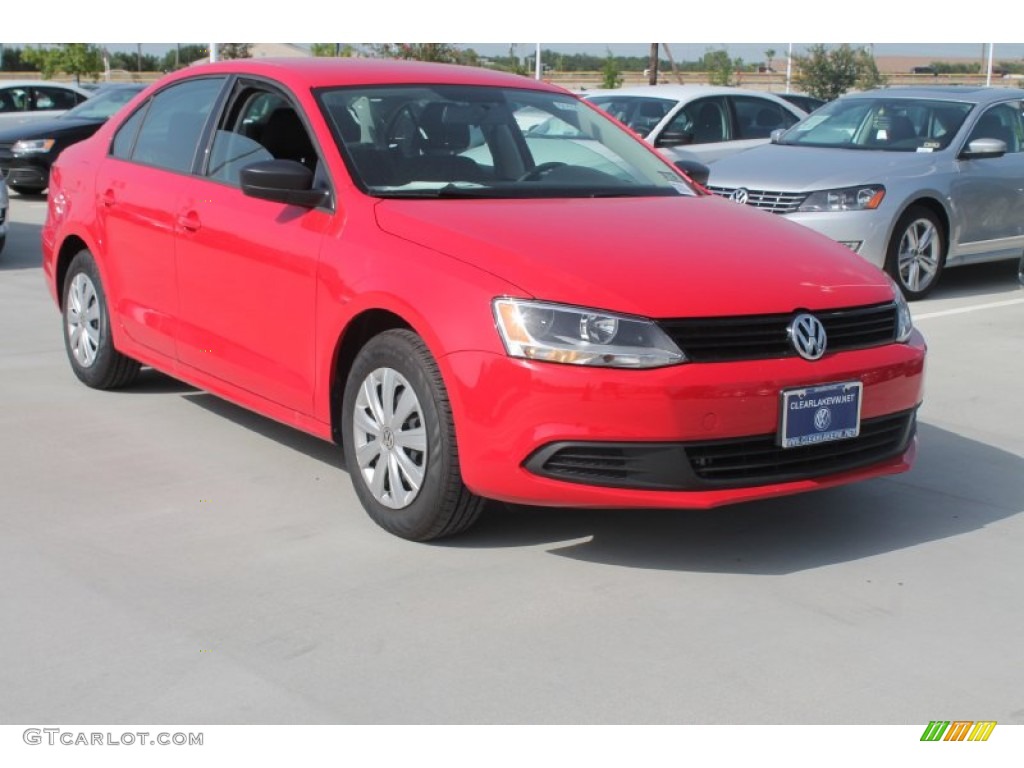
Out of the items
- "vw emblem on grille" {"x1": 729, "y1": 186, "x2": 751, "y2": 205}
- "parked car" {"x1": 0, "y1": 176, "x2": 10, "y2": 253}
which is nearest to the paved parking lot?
"vw emblem on grille" {"x1": 729, "y1": 186, "x2": 751, "y2": 205}

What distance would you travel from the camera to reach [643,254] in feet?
16.1

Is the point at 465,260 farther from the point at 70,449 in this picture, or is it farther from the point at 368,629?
the point at 70,449

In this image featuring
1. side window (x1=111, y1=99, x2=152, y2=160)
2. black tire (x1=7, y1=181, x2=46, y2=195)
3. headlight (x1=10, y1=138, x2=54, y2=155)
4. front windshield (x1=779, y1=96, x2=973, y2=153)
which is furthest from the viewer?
black tire (x1=7, y1=181, x2=46, y2=195)

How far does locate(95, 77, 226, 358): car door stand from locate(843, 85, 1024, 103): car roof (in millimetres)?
7023

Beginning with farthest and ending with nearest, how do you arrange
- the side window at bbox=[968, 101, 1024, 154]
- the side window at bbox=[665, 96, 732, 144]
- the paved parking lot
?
the side window at bbox=[665, 96, 732, 144], the side window at bbox=[968, 101, 1024, 154], the paved parking lot

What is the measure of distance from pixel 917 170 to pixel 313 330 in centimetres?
676

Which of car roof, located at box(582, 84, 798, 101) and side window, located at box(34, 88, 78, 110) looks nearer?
car roof, located at box(582, 84, 798, 101)

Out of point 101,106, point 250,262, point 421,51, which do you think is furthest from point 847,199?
point 421,51

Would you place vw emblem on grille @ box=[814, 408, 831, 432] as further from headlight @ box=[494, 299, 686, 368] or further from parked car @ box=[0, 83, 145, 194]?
parked car @ box=[0, 83, 145, 194]

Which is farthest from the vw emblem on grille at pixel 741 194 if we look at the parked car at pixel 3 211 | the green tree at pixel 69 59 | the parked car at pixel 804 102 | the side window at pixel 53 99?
the green tree at pixel 69 59

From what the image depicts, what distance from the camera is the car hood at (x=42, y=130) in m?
17.3

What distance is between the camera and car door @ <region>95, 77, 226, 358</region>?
6.36m

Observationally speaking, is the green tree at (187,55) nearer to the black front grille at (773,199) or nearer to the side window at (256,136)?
the black front grille at (773,199)

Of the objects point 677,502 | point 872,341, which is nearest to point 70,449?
point 677,502
